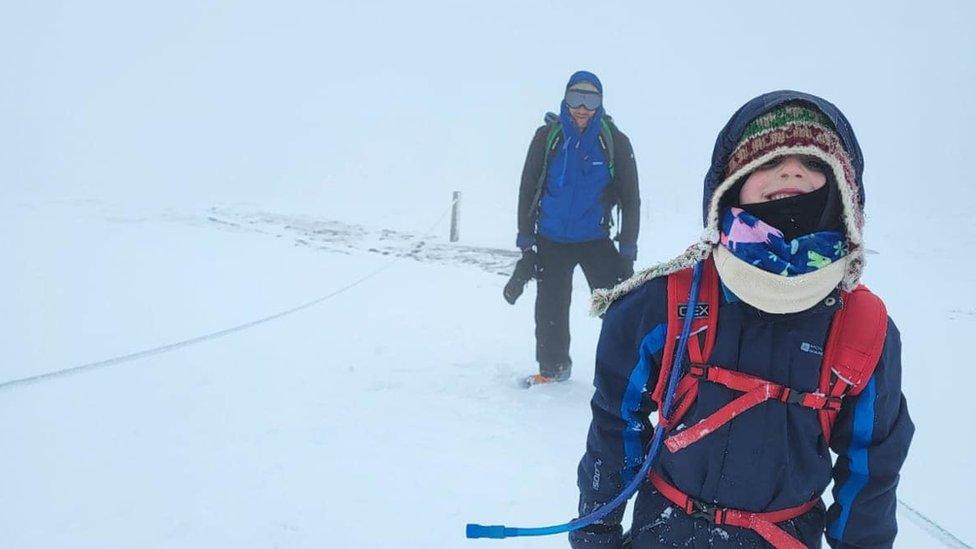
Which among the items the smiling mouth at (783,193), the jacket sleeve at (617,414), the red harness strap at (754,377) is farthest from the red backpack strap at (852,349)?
the jacket sleeve at (617,414)

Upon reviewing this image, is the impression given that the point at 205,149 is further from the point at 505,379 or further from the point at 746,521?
the point at 746,521

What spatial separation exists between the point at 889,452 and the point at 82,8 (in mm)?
72592

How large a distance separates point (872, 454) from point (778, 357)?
1.17 feet

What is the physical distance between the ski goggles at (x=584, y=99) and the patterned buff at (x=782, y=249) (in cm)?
273

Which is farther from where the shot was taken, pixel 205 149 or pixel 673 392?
pixel 205 149

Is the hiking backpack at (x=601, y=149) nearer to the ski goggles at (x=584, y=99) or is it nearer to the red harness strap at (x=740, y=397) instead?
the ski goggles at (x=584, y=99)

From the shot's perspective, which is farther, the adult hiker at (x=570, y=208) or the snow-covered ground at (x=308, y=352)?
the adult hiker at (x=570, y=208)

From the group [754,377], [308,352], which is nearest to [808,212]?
[754,377]

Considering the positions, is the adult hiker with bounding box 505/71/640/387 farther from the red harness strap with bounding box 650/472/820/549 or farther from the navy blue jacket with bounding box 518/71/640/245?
the red harness strap with bounding box 650/472/820/549

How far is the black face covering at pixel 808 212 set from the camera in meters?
1.49

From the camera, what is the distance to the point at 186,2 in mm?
67438

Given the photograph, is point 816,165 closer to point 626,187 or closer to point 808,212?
point 808,212

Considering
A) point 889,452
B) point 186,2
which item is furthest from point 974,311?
point 186,2

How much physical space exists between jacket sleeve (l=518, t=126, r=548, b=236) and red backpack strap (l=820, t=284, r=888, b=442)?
3006 mm
